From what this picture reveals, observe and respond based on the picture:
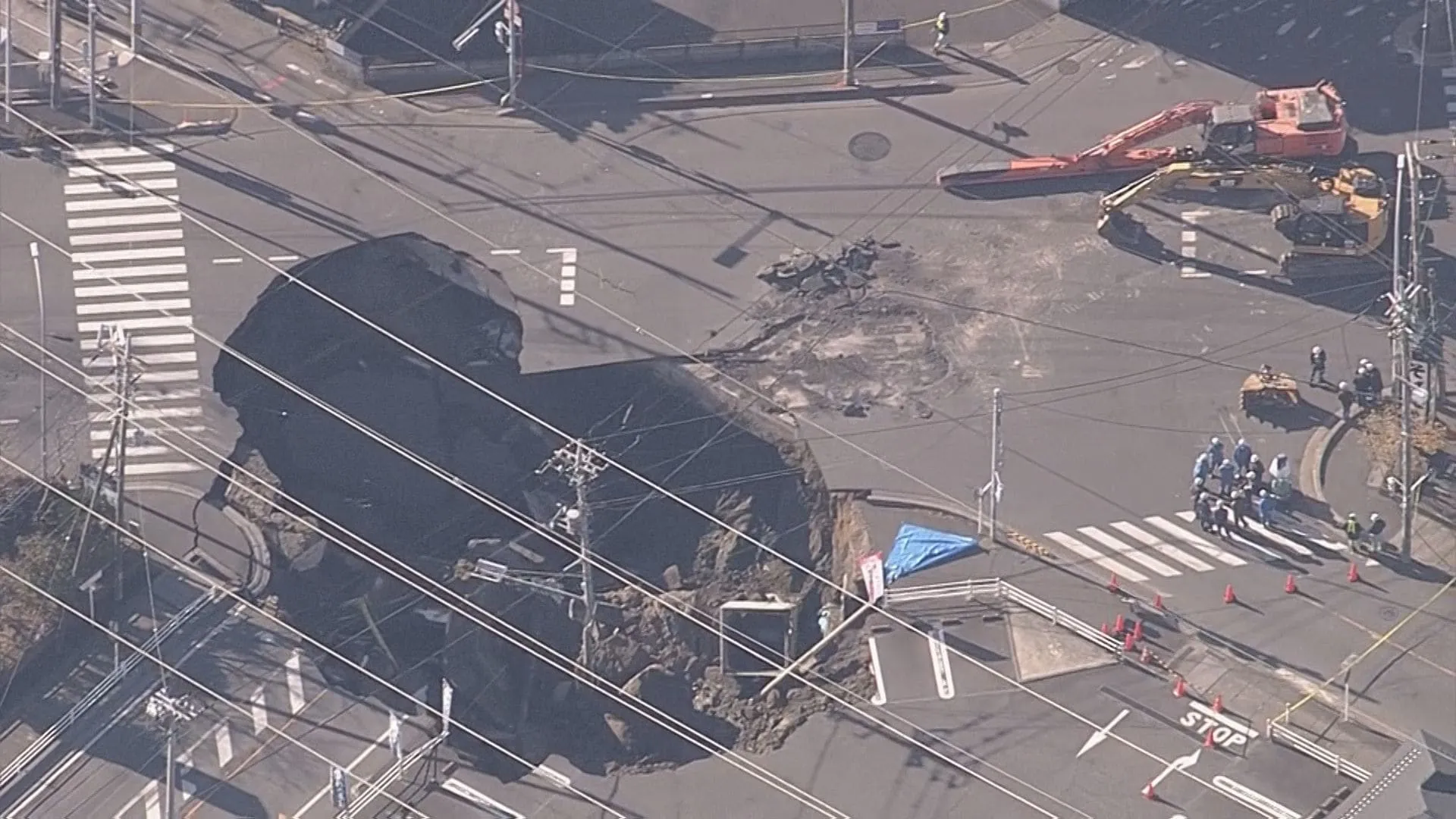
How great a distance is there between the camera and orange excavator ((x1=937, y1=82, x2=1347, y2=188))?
87375 millimetres

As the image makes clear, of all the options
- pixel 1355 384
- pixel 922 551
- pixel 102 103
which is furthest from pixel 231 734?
pixel 1355 384

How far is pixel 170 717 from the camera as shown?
71.1 meters

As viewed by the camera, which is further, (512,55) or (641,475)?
(512,55)

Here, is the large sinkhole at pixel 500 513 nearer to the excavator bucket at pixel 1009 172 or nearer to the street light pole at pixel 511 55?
the street light pole at pixel 511 55

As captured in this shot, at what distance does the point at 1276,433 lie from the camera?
265 feet

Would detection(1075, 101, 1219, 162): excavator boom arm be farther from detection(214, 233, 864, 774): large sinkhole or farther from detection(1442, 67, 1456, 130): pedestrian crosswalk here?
detection(214, 233, 864, 774): large sinkhole

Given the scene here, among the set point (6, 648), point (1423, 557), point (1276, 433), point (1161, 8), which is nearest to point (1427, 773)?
point (1423, 557)

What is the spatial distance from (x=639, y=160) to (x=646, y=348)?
31.1ft

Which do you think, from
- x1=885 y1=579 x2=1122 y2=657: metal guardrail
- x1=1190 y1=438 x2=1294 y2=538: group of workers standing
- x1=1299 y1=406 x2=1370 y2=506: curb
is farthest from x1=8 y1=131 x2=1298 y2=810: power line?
x1=1299 y1=406 x2=1370 y2=506: curb

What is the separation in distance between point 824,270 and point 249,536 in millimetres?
21721

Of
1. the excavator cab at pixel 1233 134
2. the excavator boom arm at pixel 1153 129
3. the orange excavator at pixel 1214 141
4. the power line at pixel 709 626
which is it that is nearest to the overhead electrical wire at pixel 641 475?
the power line at pixel 709 626

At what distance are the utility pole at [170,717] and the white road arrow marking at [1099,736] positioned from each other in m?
25.9

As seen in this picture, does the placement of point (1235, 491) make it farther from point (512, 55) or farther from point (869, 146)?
point (512, 55)

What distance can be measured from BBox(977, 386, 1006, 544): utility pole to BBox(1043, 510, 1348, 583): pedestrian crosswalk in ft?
5.65
